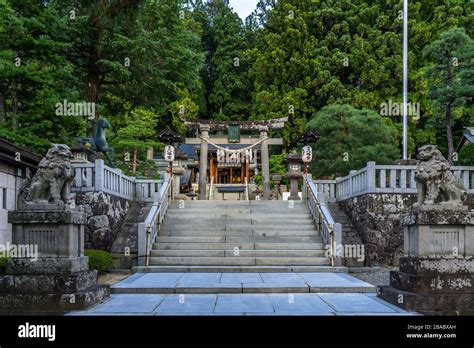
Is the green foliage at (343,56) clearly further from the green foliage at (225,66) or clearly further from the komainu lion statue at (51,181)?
the komainu lion statue at (51,181)

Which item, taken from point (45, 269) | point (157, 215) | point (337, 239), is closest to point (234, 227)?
point (157, 215)

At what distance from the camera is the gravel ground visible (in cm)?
1072

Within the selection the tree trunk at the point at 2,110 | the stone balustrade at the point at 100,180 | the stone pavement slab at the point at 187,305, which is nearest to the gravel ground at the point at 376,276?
the stone pavement slab at the point at 187,305

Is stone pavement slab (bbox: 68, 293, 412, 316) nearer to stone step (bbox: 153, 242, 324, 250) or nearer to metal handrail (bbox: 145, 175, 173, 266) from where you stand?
metal handrail (bbox: 145, 175, 173, 266)

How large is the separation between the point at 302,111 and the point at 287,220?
66.5 ft

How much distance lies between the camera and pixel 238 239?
1355 cm

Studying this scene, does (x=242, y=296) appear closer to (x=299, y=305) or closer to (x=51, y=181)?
(x=299, y=305)

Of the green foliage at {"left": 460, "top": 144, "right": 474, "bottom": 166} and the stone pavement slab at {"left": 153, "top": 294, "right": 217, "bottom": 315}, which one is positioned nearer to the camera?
the stone pavement slab at {"left": 153, "top": 294, "right": 217, "bottom": 315}

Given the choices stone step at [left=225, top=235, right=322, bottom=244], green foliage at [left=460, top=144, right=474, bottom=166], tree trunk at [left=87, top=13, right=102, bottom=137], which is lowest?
stone step at [left=225, top=235, right=322, bottom=244]

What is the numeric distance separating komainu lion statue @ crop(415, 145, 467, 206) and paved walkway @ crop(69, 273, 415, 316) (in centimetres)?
188

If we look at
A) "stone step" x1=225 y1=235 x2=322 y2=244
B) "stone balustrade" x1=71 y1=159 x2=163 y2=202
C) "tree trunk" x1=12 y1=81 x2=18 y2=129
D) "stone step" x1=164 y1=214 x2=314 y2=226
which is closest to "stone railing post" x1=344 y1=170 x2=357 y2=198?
"stone step" x1=164 y1=214 x2=314 y2=226

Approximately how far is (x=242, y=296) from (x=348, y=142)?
17458 mm

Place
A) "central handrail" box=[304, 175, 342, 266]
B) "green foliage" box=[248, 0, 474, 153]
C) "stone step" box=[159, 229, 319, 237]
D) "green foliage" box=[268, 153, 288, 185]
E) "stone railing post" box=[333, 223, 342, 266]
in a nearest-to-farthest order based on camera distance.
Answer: "stone railing post" box=[333, 223, 342, 266], "central handrail" box=[304, 175, 342, 266], "stone step" box=[159, 229, 319, 237], "green foliage" box=[268, 153, 288, 185], "green foliage" box=[248, 0, 474, 153]

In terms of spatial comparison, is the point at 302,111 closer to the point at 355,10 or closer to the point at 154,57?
the point at 355,10
